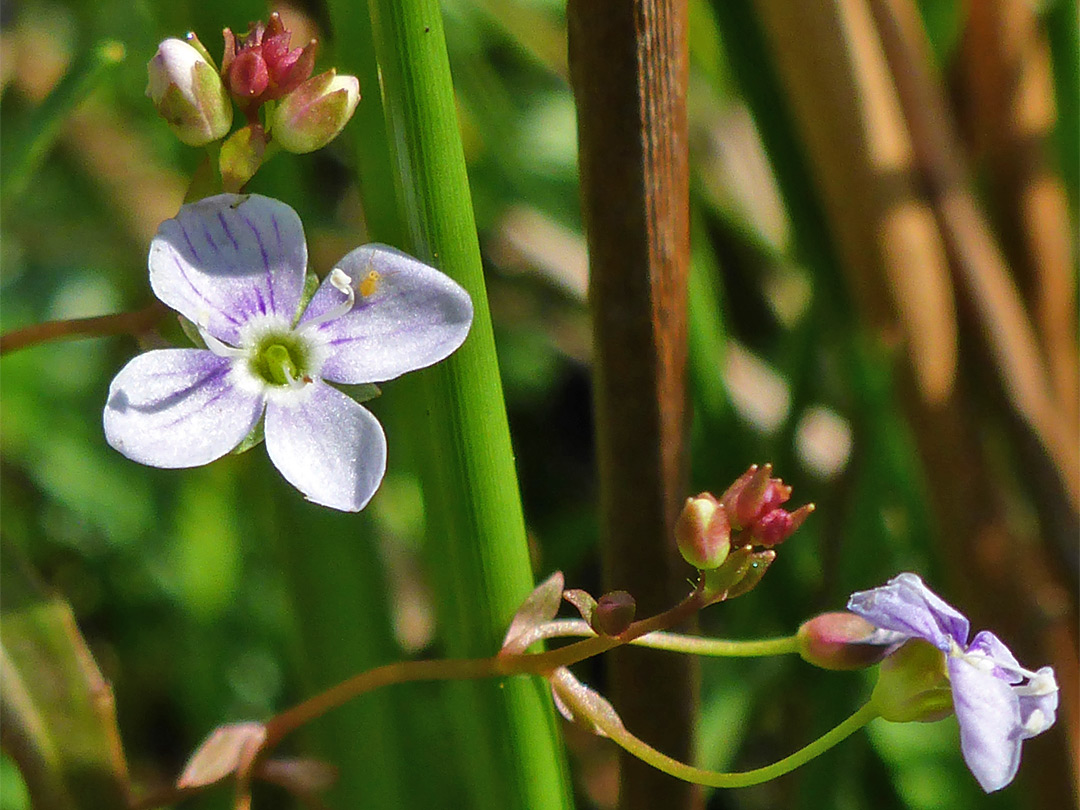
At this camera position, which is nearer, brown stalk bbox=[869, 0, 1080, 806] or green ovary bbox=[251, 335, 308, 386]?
green ovary bbox=[251, 335, 308, 386]

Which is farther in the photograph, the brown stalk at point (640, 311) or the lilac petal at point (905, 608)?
the brown stalk at point (640, 311)

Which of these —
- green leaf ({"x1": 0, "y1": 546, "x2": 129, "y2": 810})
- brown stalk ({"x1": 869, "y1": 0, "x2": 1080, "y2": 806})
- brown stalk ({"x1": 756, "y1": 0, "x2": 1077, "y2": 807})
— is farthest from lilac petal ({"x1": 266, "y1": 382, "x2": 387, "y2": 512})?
brown stalk ({"x1": 869, "y1": 0, "x2": 1080, "y2": 806})

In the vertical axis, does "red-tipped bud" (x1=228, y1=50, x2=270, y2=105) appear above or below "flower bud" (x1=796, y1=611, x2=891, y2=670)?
above

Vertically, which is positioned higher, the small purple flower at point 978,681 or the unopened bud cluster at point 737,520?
the unopened bud cluster at point 737,520

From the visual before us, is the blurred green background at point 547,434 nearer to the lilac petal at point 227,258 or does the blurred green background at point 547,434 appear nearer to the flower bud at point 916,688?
the lilac petal at point 227,258

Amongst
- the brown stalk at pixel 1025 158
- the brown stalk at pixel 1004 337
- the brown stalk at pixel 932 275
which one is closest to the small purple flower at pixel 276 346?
the brown stalk at pixel 932 275

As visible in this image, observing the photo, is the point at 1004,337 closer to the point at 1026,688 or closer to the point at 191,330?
the point at 1026,688

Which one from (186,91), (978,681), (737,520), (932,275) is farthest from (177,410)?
(932,275)

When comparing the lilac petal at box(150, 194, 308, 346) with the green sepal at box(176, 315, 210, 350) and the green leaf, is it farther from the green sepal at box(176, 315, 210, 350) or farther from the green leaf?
the green leaf
